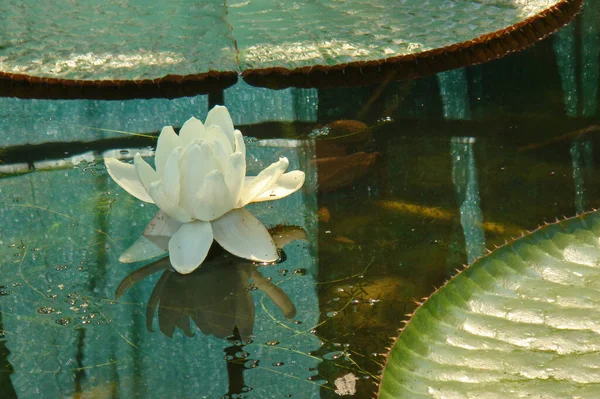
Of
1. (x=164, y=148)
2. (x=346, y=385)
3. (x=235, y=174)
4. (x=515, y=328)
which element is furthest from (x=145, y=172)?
(x=515, y=328)

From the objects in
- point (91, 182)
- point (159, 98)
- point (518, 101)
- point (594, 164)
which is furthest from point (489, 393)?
point (159, 98)

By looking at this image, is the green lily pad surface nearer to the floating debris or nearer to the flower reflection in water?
the floating debris

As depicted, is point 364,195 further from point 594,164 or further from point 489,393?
point 489,393

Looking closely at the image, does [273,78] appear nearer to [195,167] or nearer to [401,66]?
[401,66]

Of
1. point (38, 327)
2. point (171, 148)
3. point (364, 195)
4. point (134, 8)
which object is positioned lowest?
point (38, 327)

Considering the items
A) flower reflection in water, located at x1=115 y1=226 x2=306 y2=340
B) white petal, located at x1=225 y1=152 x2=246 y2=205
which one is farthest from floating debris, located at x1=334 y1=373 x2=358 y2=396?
white petal, located at x1=225 y1=152 x2=246 y2=205

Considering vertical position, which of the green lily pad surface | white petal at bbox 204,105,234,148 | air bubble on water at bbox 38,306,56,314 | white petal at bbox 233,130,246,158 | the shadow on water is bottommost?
the shadow on water

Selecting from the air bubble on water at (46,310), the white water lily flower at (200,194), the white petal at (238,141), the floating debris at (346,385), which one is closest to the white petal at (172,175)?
the white water lily flower at (200,194)
